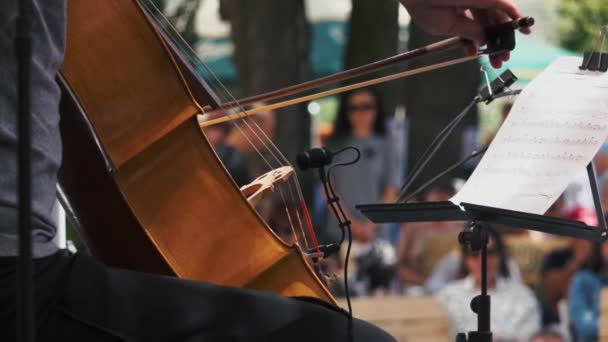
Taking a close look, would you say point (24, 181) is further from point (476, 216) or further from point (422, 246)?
point (422, 246)

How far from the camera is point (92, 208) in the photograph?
2.25 meters

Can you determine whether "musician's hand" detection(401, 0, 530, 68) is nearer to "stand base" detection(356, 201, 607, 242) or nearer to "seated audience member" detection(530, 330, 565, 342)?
"stand base" detection(356, 201, 607, 242)

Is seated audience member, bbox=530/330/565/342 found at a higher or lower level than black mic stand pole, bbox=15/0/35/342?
lower

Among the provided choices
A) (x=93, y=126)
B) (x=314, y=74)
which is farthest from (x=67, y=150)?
(x=314, y=74)

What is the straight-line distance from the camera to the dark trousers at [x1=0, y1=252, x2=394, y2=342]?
1853mm

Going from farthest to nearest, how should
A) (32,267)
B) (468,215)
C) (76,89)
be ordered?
(468,215) < (76,89) < (32,267)

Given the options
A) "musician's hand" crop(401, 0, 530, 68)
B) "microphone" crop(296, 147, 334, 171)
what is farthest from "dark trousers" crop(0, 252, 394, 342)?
"musician's hand" crop(401, 0, 530, 68)

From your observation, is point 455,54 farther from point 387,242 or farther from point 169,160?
point 169,160

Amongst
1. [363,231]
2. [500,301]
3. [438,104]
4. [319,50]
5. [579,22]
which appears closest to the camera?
[500,301]

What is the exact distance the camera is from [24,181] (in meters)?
1.68

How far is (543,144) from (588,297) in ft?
14.0

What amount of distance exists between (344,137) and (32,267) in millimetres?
5678

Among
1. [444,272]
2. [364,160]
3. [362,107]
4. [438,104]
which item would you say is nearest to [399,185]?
[364,160]

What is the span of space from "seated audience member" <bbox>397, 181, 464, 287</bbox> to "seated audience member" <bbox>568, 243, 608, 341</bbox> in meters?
0.71
